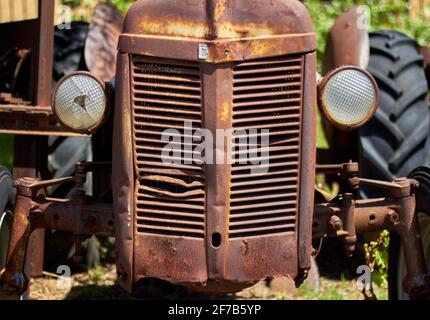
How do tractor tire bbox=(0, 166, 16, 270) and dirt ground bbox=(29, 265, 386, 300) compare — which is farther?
dirt ground bbox=(29, 265, 386, 300)

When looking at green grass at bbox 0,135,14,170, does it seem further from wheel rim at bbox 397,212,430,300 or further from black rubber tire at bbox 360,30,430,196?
wheel rim at bbox 397,212,430,300

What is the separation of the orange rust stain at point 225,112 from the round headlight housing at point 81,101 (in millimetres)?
615

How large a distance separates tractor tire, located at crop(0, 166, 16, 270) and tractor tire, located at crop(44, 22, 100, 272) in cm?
64

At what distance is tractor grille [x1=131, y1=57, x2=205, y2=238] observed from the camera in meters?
4.11

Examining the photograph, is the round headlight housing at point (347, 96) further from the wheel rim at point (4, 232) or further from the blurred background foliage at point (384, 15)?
the blurred background foliage at point (384, 15)

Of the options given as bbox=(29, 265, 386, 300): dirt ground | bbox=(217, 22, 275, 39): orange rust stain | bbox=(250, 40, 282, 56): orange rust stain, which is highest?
bbox=(217, 22, 275, 39): orange rust stain

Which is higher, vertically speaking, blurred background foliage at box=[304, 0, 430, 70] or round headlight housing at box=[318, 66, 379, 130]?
blurred background foliage at box=[304, 0, 430, 70]

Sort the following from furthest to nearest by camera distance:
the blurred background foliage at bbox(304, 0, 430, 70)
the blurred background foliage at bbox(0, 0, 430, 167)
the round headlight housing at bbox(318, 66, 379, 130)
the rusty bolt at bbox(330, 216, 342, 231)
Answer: the blurred background foliage at bbox(304, 0, 430, 70) → the blurred background foliage at bbox(0, 0, 430, 167) → the rusty bolt at bbox(330, 216, 342, 231) → the round headlight housing at bbox(318, 66, 379, 130)

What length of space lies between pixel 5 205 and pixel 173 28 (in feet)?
4.64

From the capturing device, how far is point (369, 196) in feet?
18.6

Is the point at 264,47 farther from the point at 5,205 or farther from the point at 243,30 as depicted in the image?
the point at 5,205

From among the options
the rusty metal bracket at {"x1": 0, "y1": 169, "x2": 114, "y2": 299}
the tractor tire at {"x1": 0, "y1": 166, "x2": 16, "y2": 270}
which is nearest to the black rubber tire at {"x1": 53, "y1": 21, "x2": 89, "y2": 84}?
the tractor tire at {"x1": 0, "y1": 166, "x2": 16, "y2": 270}

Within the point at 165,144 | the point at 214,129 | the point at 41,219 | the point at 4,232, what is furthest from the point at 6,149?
the point at 214,129

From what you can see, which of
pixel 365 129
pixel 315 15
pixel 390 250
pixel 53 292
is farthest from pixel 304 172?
pixel 315 15
